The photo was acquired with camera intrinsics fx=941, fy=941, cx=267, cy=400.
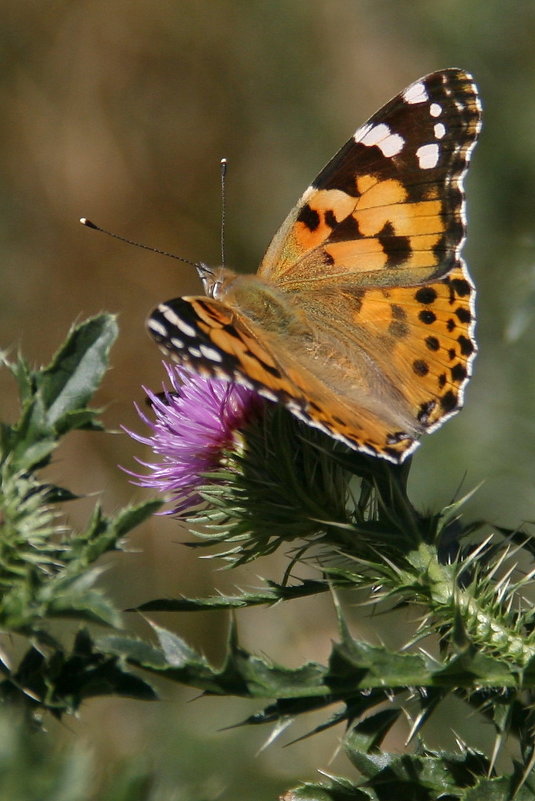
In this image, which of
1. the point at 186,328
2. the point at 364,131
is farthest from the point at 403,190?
Result: the point at 186,328

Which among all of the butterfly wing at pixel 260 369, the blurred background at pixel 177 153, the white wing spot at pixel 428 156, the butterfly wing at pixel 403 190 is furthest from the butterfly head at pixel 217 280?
the blurred background at pixel 177 153

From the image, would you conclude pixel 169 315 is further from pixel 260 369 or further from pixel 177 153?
pixel 177 153

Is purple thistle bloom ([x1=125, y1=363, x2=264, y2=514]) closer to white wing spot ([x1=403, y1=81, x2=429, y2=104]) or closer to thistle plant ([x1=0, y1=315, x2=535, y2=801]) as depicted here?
thistle plant ([x1=0, y1=315, x2=535, y2=801])

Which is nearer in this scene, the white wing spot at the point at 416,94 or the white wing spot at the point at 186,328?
the white wing spot at the point at 186,328

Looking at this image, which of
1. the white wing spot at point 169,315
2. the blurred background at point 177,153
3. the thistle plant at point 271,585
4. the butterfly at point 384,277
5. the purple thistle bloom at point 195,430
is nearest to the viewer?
the thistle plant at point 271,585

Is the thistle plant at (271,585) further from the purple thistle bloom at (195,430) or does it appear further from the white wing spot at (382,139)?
the white wing spot at (382,139)

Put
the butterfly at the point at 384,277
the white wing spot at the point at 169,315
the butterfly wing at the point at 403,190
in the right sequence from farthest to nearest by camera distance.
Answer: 1. the butterfly wing at the point at 403,190
2. the butterfly at the point at 384,277
3. the white wing spot at the point at 169,315
